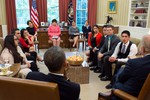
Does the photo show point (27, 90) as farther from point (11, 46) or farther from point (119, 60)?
point (119, 60)


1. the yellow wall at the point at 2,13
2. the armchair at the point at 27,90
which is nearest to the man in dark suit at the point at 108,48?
the armchair at the point at 27,90

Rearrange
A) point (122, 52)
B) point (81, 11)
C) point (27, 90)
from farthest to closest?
1. point (81, 11)
2. point (122, 52)
3. point (27, 90)

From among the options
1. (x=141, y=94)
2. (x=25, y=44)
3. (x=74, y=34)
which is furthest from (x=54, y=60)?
(x=74, y=34)

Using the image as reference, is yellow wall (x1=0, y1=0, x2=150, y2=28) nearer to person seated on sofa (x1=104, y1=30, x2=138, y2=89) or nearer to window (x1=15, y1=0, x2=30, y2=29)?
window (x1=15, y1=0, x2=30, y2=29)

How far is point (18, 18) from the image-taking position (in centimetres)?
689

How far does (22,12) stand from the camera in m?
6.89

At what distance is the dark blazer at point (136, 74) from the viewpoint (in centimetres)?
169

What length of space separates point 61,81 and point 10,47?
177 centimetres

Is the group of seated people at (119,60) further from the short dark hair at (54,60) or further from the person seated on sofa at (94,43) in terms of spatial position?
the short dark hair at (54,60)

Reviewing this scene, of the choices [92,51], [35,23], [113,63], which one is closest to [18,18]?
[35,23]

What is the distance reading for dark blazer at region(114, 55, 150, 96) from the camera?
169 centimetres

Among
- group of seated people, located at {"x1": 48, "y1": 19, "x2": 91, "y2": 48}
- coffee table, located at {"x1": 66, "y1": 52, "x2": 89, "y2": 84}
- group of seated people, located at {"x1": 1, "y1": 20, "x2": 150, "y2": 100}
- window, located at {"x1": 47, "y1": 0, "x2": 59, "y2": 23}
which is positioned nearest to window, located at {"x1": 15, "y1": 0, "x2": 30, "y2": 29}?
window, located at {"x1": 47, "y1": 0, "x2": 59, "y2": 23}

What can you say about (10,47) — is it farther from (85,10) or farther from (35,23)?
(85,10)

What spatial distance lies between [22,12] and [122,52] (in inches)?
201
